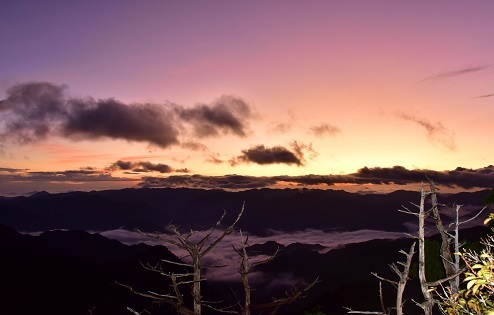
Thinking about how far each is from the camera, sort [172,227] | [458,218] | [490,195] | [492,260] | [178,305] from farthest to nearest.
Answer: [490,195]
[458,218]
[172,227]
[178,305]
[492,260]

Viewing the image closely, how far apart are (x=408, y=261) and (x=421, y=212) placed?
2155 mm

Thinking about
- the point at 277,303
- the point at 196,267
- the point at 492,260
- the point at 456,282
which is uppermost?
the point at 492,260

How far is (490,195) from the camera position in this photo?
37.3 meters

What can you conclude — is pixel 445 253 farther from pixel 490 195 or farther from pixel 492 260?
pixel 492 260

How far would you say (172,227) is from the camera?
1353cm

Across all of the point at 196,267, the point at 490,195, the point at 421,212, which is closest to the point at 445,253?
the point at 421,212

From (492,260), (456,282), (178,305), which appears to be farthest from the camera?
(456,282)

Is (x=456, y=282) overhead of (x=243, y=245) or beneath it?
beneath

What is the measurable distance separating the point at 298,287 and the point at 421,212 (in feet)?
15.8

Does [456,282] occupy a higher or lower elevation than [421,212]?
lower

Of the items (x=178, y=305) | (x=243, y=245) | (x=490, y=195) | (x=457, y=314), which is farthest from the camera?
(x=490, y=195)

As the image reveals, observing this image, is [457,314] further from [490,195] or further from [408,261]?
[490,195]

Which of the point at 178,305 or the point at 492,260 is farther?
the point at 178,305

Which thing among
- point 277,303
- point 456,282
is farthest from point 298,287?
point 456,282
